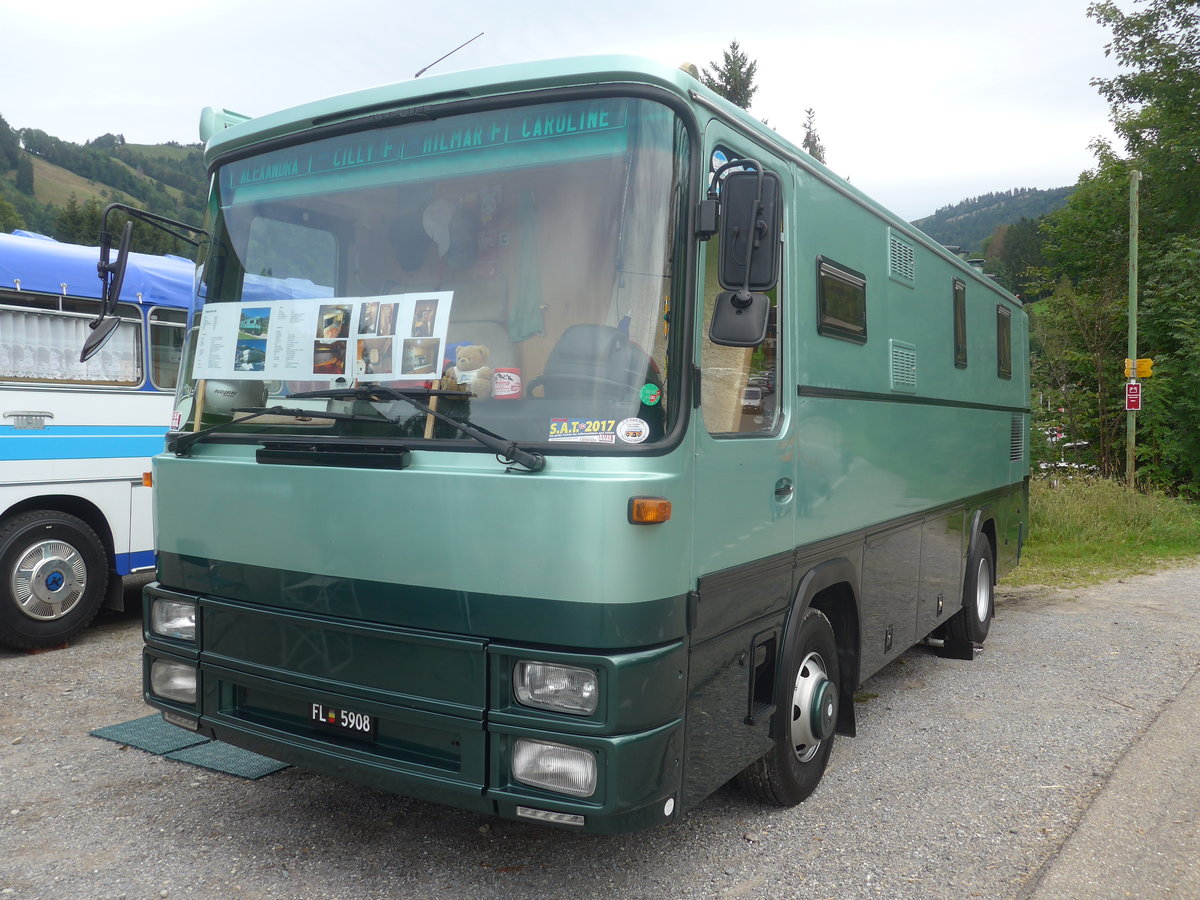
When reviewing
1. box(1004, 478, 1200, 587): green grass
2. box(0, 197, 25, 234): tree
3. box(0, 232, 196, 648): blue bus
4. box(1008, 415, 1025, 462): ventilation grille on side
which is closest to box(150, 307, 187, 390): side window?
box(0, 232, 196, 648): blue bus

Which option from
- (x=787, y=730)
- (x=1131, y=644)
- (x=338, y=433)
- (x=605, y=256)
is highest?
(x=605, y=256)

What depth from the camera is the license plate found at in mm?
3400

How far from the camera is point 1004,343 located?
844 centimetres

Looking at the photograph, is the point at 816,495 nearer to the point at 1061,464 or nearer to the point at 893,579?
the point at 893,579

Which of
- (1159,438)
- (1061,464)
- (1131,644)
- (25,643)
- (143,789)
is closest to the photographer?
(143,789)

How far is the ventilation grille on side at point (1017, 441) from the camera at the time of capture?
28.5ft

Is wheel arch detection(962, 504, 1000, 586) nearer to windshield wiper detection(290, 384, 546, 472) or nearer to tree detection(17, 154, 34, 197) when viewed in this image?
windshield wiper detection(290, 384, 546, 472)

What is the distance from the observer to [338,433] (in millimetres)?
3459

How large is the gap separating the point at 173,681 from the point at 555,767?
1774 mm

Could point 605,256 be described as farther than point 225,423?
No

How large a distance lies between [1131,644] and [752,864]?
18.4 feet

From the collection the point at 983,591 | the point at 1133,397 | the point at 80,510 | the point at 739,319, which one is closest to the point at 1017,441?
the point at 983,591

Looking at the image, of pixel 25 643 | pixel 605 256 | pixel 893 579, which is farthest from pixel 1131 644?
pixel 25 643

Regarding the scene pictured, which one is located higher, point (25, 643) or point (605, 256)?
point (605, 256)
